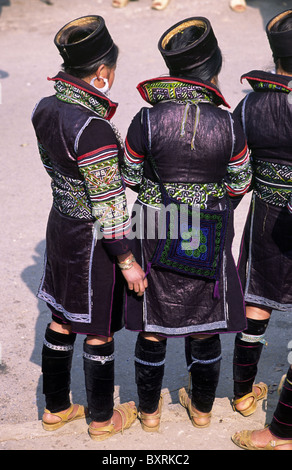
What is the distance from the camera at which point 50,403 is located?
11.0ft

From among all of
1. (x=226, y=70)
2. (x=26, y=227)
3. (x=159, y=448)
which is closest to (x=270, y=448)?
(x=159, y=448)

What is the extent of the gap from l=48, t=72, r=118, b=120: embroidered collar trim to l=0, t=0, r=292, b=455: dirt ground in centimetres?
89

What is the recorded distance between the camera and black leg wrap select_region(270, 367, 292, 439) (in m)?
3.01

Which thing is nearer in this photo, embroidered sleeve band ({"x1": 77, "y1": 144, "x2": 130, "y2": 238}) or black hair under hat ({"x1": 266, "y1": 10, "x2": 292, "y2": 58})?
embroidered sleeve band ({"x1": 77, "y1": 144, "x2": 130, "y2": 238})

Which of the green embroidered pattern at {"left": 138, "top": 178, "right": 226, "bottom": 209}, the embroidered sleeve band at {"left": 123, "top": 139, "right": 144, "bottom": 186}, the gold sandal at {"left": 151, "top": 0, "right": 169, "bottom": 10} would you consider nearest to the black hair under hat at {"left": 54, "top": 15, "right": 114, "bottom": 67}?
the embroidered sleeve band at {"left": 123, "top": 139, "right": 144, "bottom": 186}

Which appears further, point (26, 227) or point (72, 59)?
point (26, 227)

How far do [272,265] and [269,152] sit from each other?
0.55 m

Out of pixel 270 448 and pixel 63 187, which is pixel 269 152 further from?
pixel 270 448

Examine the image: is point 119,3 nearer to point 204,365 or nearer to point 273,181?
point 273,181

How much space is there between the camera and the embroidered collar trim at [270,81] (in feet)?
9.61

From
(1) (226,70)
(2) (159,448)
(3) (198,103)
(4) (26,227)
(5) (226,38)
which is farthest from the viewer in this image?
(5) (226,38)

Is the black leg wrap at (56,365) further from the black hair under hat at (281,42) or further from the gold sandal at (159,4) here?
the gold sandal at (159,4)

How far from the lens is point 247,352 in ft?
11.1

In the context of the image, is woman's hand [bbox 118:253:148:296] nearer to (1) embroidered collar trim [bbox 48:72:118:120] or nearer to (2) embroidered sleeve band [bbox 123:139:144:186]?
(2) embroidered sleeve band [bbox 123:139:144:186]
